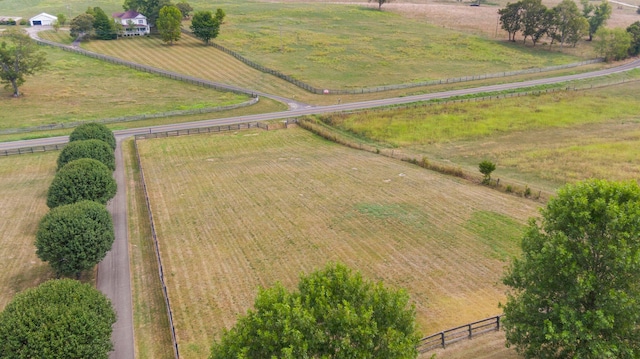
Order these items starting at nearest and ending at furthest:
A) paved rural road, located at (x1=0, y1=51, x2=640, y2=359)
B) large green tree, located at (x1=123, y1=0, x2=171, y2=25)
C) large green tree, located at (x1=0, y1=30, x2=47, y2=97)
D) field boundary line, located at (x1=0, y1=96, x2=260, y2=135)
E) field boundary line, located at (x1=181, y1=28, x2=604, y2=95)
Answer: paved rural road, located at (x1=0, y1=51, x2=640, y2=359) → field boundary line, located at (x1=0, y1=96, x2=260, y2=135) → large green tree, located at (x1=0, y1=30, x2=47, y2=97) → field boundary line, located at (x1=181, y1=28, x2=604, y2=95) → large green tree, located at (x1=123, y1=0, x2=171, y2=25)

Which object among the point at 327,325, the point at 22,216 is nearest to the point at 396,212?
the point at 327,325

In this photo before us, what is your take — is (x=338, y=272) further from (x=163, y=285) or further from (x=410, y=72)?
(x=410, y=72)

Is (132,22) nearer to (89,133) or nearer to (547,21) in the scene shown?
(89,133)

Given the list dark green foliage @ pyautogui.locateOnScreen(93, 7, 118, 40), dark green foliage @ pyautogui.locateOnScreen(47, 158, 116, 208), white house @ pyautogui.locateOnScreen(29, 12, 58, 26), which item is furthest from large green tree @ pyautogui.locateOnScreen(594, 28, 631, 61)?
white house @ pyautogui.locateOnScreen(29, 12, 58, 26)

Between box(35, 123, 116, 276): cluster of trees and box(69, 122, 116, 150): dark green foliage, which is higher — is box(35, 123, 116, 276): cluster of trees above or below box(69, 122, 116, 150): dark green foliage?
below

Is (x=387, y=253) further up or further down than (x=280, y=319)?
further down

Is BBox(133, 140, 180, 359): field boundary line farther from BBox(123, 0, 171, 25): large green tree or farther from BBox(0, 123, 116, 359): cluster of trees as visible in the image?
BBox(123, 0, 171, 25): large green tree

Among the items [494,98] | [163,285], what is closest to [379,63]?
[494,98]
